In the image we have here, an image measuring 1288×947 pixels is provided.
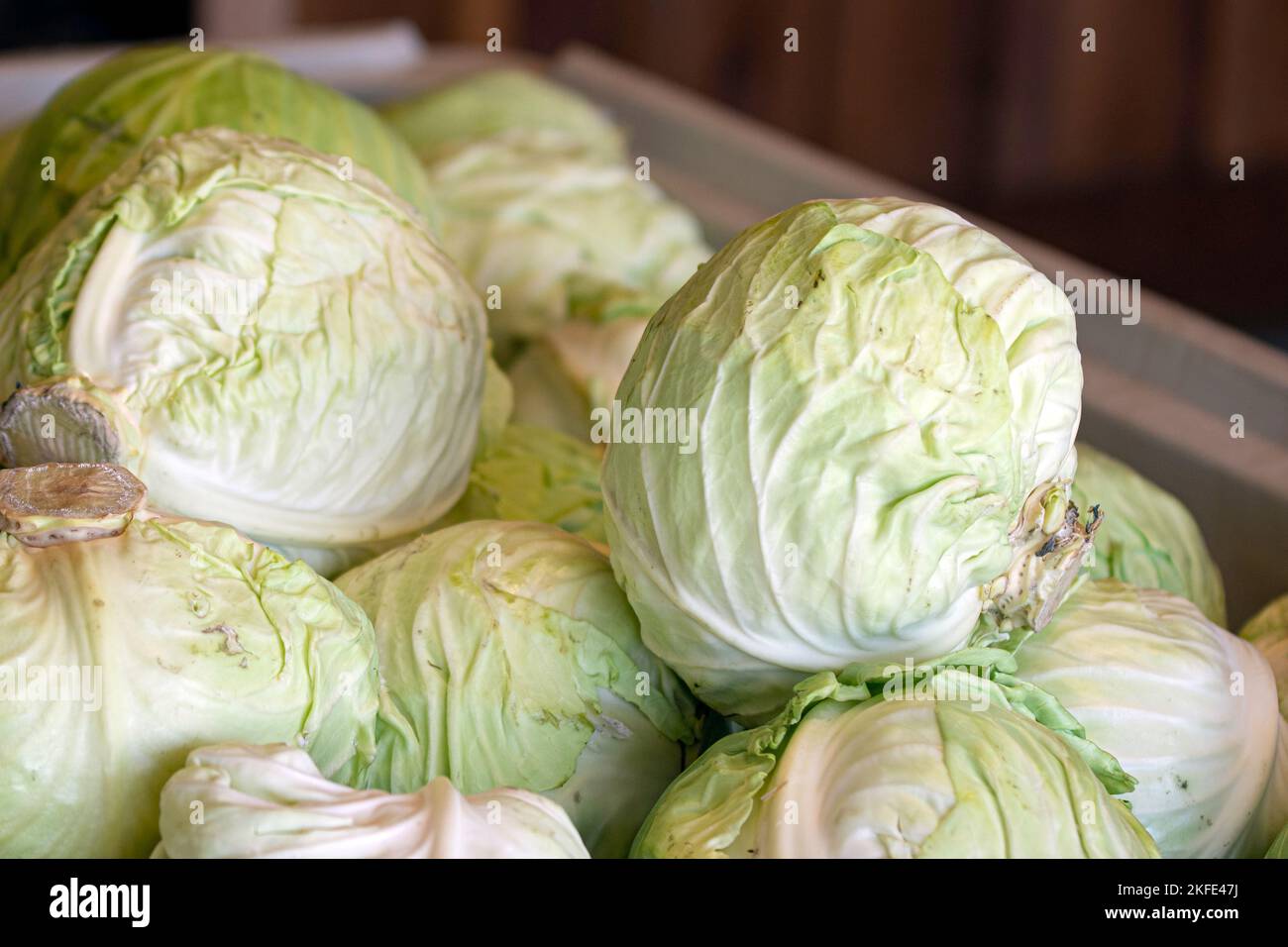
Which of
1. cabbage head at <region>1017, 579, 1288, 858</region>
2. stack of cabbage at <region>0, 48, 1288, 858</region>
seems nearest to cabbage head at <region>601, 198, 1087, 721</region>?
stack of cabbage at <region>0, 48, 1288, 858</region>

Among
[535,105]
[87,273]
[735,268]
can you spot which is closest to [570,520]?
[735,268]

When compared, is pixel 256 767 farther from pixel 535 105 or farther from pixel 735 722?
pixel 535 105

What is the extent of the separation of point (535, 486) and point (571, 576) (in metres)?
0.42

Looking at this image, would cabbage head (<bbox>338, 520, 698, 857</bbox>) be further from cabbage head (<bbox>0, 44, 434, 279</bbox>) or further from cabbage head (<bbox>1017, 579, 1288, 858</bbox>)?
cabbage head (<bbox>0, 44, 434, 279</bbox>)

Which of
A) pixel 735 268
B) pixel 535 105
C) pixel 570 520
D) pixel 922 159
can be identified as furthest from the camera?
pixel 922 159

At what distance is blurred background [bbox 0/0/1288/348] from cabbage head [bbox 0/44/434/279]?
13.5 feet

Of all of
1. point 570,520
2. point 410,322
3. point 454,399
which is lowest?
point 570,520

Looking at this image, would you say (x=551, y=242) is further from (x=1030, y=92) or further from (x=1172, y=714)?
(x=1030, y=92)

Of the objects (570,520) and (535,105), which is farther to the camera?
(535,105)

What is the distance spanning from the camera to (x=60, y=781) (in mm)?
1211

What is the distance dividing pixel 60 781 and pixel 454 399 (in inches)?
31.0

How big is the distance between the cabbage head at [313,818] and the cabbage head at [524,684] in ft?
0.72

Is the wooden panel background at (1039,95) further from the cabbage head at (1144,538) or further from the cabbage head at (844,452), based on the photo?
the cabbage head at (844,452)

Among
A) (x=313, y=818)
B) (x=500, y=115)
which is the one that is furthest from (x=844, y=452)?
(x=500, y=115)
